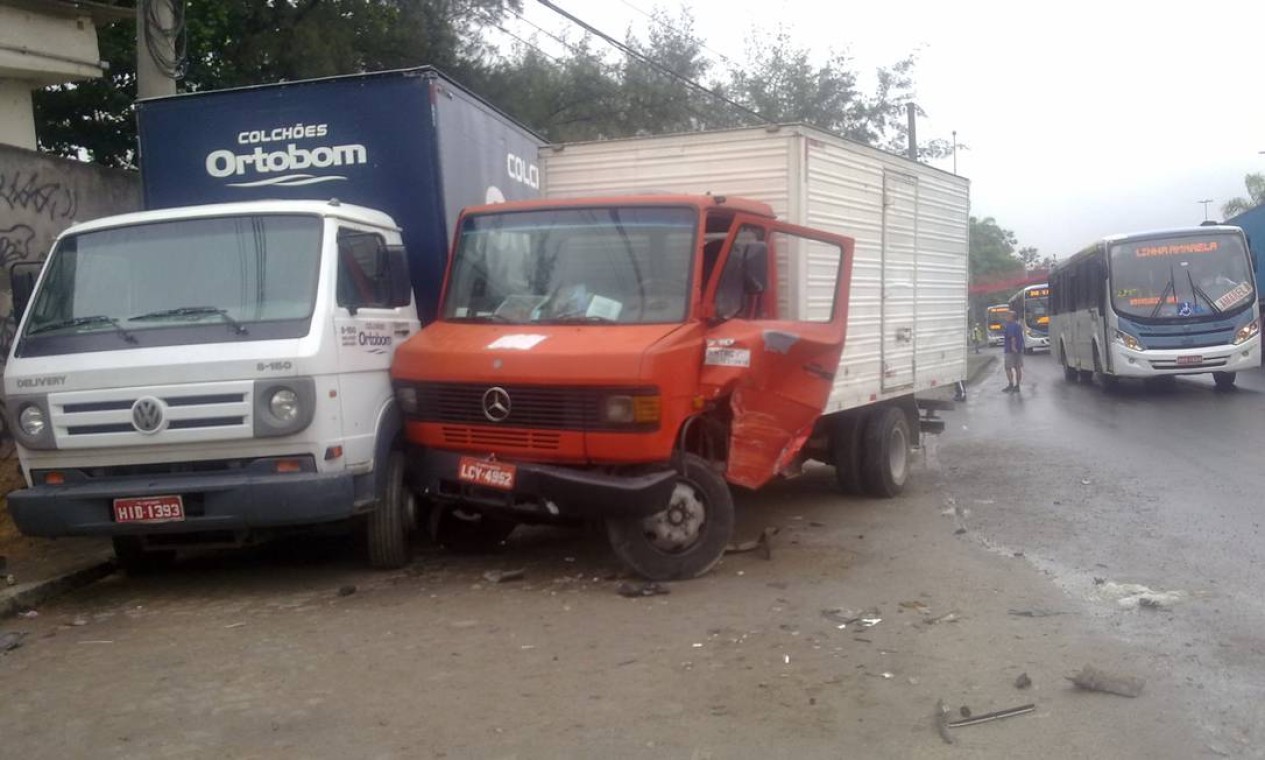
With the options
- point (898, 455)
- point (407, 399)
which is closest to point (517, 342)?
point (407, 399)

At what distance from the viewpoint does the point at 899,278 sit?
35.8 feet

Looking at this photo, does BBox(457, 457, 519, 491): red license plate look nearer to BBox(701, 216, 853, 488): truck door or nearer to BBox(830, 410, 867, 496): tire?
BBox(701, 216, 853, 488): truck door

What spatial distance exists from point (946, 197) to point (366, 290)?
6917 mm

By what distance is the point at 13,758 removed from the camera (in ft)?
15.7

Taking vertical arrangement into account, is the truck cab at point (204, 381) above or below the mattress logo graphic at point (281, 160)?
below

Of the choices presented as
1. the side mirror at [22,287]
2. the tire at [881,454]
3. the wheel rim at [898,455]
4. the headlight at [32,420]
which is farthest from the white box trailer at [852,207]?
the headlight at [32,420]

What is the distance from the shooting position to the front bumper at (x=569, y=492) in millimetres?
6871

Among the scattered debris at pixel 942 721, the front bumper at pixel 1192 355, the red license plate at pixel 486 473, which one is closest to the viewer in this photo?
the scattered debris at pixel 942 721

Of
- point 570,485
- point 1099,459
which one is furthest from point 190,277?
point 1099,459

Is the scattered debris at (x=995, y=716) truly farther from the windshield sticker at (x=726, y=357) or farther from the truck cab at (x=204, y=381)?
the truck cab at (x=204, y=381)

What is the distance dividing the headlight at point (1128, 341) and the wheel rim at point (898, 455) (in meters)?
11.7

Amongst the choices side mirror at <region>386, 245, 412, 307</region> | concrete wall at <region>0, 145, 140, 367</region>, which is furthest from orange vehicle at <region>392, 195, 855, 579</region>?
concrete wall at <region>0, 145, 140, 367</region>

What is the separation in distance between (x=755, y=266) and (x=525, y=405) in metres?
1.82

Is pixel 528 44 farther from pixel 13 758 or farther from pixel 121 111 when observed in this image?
pixel 13 758
